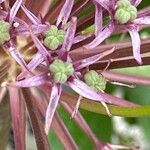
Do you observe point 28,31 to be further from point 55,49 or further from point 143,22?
point 143,22

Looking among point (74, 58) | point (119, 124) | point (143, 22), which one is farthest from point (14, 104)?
point (119, 124)

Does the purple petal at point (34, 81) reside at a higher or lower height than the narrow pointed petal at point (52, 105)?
higher

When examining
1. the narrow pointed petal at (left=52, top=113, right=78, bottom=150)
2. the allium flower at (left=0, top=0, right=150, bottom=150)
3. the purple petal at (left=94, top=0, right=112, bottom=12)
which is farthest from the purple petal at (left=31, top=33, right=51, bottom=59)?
the narrow pointed petal at (left=52, top=113, right=78, bottom=150)

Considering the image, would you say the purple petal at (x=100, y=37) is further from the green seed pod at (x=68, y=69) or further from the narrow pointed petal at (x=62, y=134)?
the narrow pointed petal at (x=62, y=134)

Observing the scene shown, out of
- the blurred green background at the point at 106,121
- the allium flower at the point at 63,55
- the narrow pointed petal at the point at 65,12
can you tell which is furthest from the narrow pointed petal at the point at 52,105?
the blurred green background at the point at 106,121

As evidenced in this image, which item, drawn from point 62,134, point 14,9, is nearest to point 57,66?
point 14,9

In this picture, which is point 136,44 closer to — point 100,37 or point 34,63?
point 100,37
